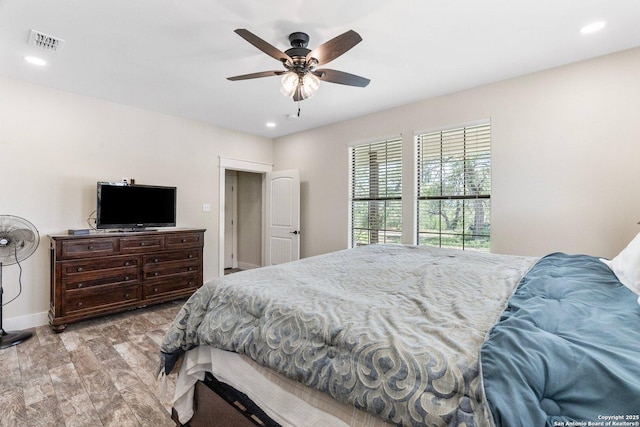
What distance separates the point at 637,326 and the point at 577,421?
1.68 ft

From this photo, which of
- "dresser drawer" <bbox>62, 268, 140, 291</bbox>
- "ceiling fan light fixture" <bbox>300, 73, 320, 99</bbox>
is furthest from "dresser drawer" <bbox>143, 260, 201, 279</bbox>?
"ceiling fan light fixture" <bbox>300, 73, 320, 99</bbox>

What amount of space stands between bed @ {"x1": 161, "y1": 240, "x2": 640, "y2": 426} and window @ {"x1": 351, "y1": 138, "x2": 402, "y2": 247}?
211cm

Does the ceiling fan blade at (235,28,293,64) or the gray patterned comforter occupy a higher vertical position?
the ceiling fan blade at (235,28,293,64)

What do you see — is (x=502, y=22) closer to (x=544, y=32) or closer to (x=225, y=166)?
(x=544, y=32)

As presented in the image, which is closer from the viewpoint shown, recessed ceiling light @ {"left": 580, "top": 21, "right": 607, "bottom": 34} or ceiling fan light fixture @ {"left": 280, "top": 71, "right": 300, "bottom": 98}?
recessed ceiling light @ {"left": 580, "top": 21, "right": 607, "bottom": 34}

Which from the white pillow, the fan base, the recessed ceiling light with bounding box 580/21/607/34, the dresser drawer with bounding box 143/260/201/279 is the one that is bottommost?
the fan base

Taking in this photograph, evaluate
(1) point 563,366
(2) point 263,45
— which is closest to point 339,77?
(2) point 263,45

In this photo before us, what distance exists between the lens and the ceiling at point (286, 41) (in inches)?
76.3

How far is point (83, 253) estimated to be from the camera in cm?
303

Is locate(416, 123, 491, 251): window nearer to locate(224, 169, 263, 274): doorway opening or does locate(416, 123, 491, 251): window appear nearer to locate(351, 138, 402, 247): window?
locate(351, 138, 402, 247): window

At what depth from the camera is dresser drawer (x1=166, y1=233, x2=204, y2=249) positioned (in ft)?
12.1

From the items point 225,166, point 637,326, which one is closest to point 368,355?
point 637,326

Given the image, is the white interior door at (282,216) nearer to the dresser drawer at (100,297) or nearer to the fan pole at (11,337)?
the dresser drawer at (100,297)

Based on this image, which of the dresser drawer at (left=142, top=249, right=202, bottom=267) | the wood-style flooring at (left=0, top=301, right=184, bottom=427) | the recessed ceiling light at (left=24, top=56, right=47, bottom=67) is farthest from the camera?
the dresser drawer at (left=142, top=249, right=202, bottom=267)
